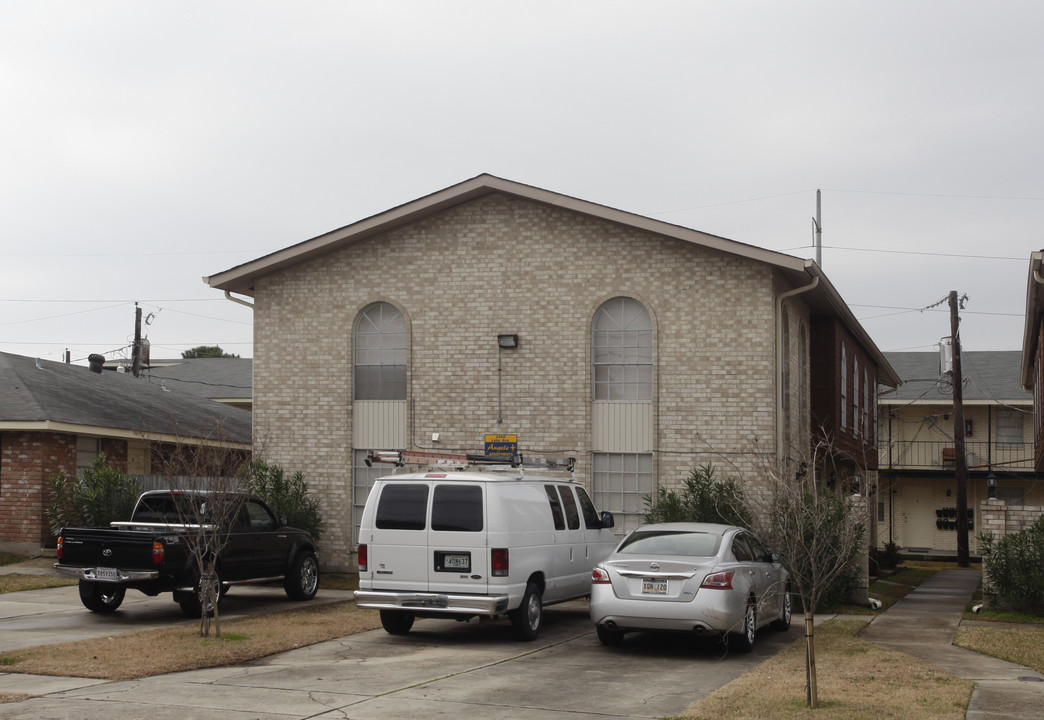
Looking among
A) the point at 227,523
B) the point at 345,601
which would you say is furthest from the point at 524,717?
the point at 345,601

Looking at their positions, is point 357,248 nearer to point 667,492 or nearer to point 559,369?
point 559,369

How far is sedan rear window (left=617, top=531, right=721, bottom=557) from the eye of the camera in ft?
43.3

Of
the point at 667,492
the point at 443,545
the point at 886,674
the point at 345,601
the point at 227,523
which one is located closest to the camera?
the point at 886,674

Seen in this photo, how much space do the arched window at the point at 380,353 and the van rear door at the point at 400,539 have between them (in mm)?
8544

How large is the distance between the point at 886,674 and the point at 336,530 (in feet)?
42.9

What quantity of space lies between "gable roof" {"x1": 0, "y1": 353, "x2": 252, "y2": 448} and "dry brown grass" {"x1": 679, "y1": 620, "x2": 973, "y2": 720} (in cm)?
1252

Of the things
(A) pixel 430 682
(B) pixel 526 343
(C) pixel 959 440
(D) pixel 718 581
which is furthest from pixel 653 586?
(C) pixel 959 440

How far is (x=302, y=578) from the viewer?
709 inches

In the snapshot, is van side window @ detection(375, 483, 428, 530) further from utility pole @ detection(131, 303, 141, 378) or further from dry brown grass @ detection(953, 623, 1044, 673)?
utility pole @ detection(131, 303, 141, 378)

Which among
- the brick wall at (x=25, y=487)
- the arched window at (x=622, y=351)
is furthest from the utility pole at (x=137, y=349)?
the arched window at (x=622, y=351)

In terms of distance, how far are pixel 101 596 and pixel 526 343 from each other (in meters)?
9.04

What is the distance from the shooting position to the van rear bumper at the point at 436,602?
13.0 m

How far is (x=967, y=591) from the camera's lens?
933 inches

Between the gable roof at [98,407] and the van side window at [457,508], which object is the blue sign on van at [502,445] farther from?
the van side window at [457,508]
